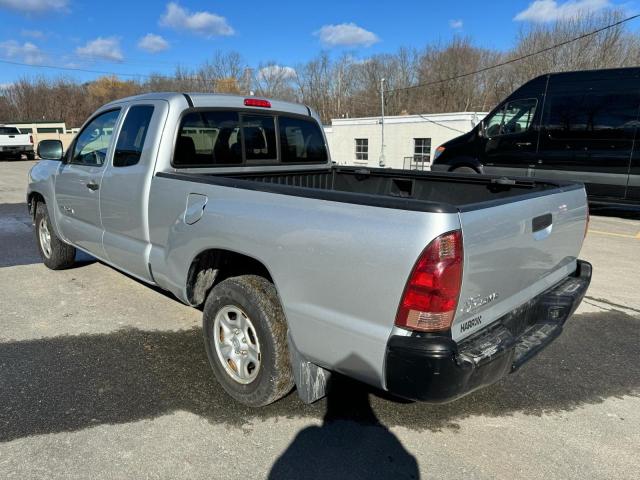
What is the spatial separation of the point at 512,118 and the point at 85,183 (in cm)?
841

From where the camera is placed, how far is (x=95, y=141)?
4.50m

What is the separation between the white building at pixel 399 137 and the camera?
75.8ft

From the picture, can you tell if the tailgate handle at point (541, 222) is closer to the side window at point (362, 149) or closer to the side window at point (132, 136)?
the side window at point (132, 136)

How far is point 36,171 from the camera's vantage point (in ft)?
18.2

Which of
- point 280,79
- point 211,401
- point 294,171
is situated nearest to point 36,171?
point 294,171

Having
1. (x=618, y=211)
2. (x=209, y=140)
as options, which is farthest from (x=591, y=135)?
(x=209, y=140)

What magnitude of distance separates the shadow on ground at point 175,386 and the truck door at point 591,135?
5.82 meters

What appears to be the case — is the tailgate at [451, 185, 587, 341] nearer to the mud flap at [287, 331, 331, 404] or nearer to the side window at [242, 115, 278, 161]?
the mud flap at [287, 331, 331, 404]

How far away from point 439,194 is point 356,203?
2.06 metres

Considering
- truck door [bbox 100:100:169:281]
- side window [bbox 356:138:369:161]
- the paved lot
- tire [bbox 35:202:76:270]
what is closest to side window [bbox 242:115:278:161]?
truck door [bbox 100:100:169:281]

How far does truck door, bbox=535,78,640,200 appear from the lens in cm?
849

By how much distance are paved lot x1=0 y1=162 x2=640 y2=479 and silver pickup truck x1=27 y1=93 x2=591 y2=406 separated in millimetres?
288

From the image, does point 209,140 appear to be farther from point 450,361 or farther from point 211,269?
point 450,361

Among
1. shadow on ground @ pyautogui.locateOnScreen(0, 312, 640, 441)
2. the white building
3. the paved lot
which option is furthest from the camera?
the white building
